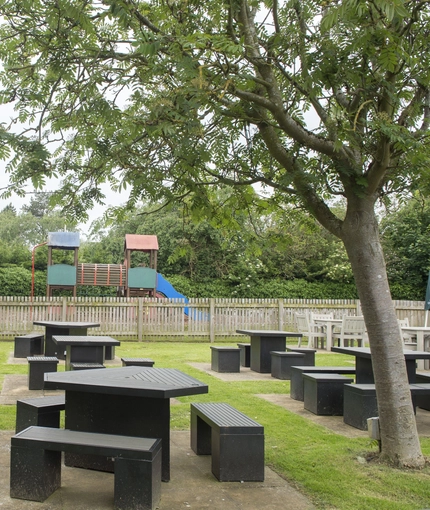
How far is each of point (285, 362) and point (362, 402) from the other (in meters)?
4.48

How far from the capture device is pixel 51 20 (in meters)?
4.71

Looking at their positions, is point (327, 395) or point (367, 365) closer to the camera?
point (327, 395)

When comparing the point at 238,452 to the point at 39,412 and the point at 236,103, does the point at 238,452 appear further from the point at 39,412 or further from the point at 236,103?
the point at 236,103

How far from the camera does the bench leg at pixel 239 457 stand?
16.3 feet

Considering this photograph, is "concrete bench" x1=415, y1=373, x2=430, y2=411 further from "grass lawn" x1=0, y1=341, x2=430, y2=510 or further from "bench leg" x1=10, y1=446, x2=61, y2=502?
"bench leg" x1=10, y1=446, x2=61, y2=502

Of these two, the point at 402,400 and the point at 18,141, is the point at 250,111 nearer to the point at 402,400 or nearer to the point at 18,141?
the point at 18,141

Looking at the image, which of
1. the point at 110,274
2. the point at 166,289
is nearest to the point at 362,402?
the point at 166,289

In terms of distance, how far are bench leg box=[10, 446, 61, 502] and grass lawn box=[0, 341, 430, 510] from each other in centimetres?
204

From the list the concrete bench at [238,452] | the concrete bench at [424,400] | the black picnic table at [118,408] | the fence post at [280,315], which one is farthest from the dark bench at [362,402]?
the fence post at [280,315]

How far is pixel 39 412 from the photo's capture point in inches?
220

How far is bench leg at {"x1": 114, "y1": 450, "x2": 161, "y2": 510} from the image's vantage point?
4.11 meters

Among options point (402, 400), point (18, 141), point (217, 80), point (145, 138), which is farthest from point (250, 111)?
point (402, 400)

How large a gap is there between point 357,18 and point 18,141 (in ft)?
9.09

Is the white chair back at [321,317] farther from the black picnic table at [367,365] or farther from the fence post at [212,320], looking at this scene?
the black picnic table at [367,365]
